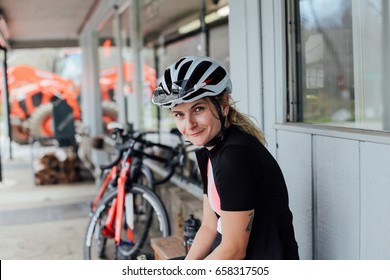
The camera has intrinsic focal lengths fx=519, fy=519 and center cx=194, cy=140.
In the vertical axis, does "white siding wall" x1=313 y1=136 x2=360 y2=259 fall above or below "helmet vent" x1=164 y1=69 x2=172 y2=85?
below

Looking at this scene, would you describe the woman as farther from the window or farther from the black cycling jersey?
the window

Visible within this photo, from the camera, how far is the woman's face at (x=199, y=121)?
150cm

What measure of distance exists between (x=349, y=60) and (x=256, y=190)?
112 centimetres

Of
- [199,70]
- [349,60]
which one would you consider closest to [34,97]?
[349,60]

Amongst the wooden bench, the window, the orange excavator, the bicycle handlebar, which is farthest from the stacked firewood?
the window

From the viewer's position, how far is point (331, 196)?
70.5 inches

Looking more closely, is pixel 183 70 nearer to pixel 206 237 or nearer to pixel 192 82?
pixel 192 82

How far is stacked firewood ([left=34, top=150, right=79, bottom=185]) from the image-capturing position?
6308 mm

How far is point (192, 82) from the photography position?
1.51 meters

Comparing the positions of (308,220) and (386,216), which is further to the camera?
(308,220)

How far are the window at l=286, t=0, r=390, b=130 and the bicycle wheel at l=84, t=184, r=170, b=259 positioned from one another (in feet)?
3.85
